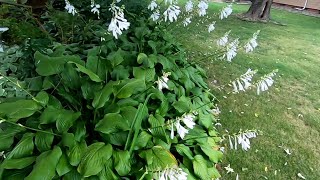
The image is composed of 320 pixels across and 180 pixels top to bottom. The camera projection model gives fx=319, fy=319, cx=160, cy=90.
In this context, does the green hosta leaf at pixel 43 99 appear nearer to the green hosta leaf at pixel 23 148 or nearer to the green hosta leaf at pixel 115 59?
the green hosta leaf at pixel 23 148

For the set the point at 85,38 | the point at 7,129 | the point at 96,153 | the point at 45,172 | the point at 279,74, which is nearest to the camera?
the point at 45,172

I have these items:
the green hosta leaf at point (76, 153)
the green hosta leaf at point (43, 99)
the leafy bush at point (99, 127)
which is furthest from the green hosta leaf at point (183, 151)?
the green hosta leaf at point (43, 99)

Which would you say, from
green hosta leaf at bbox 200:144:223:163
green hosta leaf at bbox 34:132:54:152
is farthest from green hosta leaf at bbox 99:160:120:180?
green hosta leaf at bbox 200:144:223:163

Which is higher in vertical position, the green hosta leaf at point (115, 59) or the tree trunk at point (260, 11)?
the green hosta leaf at point (115, 59)

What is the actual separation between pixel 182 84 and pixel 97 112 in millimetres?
1064

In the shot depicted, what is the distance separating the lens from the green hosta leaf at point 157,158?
2.11m

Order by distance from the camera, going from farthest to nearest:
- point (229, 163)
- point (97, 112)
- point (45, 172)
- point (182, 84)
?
point (229, 163), point (182, 84), point (97, 112), point (45, 172)

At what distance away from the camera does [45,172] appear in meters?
1.85

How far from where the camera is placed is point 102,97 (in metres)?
2.30

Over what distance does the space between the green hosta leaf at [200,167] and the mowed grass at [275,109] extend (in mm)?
863

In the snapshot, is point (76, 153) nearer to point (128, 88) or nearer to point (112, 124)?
point (112, 124)

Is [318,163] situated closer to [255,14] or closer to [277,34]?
[277,34]

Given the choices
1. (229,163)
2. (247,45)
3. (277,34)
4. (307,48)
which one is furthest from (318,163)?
(277,34)

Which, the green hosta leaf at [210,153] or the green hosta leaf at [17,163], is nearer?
the green hosta leaf at [17,163]
